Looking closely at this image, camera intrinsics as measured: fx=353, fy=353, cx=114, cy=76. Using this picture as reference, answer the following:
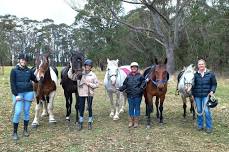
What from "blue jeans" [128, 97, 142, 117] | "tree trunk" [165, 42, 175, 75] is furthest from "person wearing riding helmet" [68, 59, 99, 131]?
"tree trunk" [165, 42, 175, 75]

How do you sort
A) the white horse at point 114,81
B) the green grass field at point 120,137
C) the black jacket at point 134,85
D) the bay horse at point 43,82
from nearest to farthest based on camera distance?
1. the green grass field at point 120,137
2. the bay horse at point 43,82
3. the black jacket at point 134,85
4. the white horse at point 114,81

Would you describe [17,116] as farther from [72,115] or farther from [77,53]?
[72,115]

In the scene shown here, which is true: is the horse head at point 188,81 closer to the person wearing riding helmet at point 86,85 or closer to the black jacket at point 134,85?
the black jacket at point 134,85

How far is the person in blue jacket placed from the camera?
29.0 ft

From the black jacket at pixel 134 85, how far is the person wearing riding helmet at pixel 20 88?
2.60 metres

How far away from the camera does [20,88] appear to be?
8.13 metres

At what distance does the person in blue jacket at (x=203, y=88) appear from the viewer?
29.0 ft

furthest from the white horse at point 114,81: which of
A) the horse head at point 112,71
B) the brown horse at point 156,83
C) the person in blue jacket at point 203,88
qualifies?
the person in blue jacket at point 203,88

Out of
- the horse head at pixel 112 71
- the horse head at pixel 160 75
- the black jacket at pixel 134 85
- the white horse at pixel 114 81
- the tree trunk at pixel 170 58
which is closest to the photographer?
the horse head at pixel 160 75

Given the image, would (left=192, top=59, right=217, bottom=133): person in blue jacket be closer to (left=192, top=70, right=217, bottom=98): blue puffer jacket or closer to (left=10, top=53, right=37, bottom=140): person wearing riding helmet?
(left=192, top=70, right=217, bottom=98): blue puffer jacket

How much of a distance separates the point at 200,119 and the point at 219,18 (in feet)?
68.5

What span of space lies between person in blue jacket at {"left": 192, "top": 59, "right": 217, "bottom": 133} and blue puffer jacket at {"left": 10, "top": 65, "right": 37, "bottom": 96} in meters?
4.15

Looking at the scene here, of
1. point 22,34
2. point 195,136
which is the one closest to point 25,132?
point 195,136

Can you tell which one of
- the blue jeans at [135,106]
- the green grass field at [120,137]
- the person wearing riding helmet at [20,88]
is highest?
the person wearing riding helmet at [20,88]
